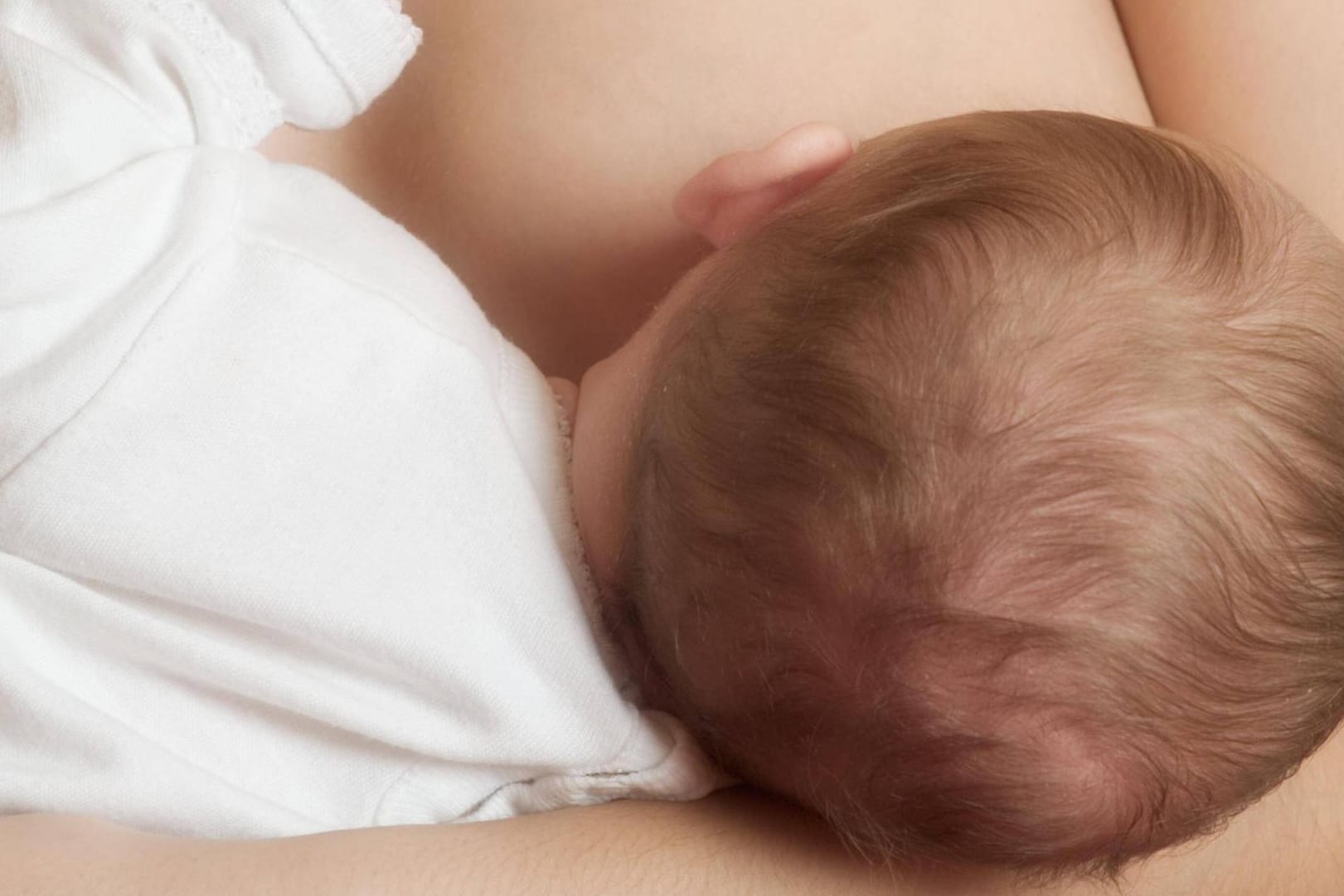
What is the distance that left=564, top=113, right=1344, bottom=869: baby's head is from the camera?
0.65m

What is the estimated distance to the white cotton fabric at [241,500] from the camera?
A: 713 mm

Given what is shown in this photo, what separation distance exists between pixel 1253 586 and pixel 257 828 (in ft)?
2.09

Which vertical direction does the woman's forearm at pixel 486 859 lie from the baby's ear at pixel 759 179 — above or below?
below

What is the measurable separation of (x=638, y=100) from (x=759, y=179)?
0.75 ft

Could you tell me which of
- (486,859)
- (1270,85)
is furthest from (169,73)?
(1270,85)

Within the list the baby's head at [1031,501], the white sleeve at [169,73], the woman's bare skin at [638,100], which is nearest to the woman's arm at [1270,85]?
the woman's bare skin at [638,100]

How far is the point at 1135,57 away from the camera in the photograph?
1.22 m

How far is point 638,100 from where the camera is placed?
103 cm

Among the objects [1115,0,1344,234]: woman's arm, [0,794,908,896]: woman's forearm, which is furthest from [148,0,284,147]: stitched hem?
[1115,0,1344,234]: woman's arm

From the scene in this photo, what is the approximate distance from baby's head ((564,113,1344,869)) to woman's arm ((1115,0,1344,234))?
1.29 ft

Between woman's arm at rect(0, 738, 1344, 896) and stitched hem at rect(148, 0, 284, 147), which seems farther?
stitched hem at rect(148, 0, 284, 147)

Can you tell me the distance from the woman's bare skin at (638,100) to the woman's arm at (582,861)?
49 cm

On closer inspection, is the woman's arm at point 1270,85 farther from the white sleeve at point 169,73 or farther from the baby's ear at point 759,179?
the white sleeve at point 169,73

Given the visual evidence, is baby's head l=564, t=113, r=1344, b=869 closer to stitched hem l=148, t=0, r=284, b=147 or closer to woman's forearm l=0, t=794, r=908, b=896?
woman's forearm l=0, t=794, r=908, b=896
